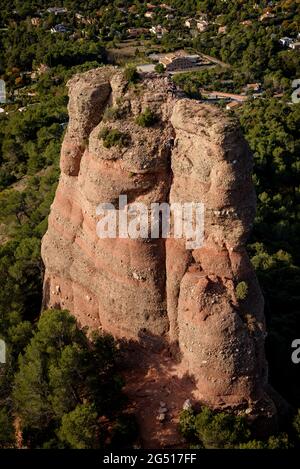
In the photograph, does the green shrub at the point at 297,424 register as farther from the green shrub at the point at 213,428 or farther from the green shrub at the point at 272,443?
the green shrub at the point at 213,428

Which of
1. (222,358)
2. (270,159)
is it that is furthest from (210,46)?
(222,358)

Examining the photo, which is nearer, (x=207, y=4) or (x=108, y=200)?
(x=108, y=200)

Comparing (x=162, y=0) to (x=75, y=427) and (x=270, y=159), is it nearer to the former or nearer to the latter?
(x=270, y=159)

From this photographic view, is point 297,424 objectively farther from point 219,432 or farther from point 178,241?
point 178,241

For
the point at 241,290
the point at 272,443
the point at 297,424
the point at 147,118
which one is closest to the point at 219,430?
the point at 272,443

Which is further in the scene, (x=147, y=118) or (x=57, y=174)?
(x=57, y=174)

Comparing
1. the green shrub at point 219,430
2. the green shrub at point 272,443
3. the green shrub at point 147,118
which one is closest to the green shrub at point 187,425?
the green shrub at point 219,430
